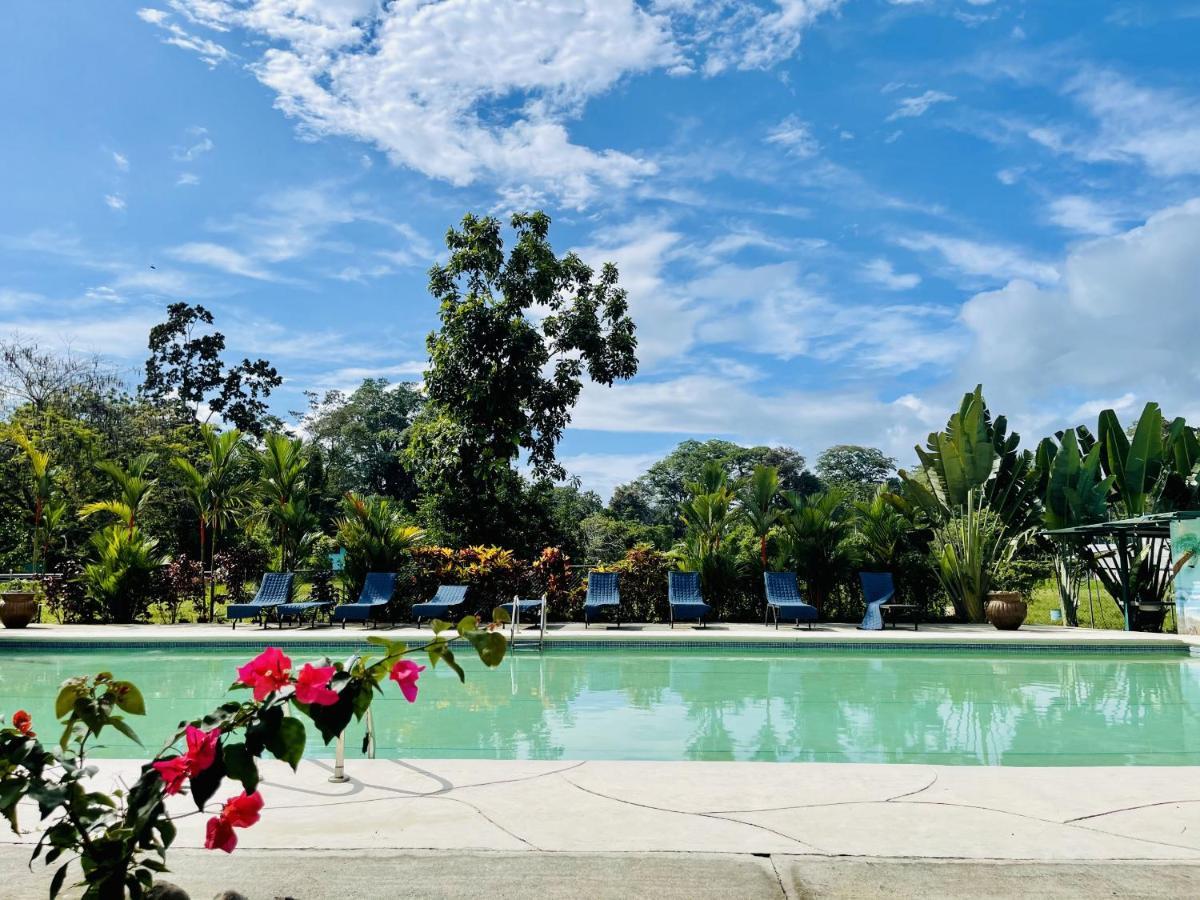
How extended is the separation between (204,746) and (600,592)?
41.4ft

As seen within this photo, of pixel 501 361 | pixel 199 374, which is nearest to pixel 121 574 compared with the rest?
pixel 501 361

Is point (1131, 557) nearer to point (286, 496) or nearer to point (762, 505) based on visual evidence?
point (762, 505)

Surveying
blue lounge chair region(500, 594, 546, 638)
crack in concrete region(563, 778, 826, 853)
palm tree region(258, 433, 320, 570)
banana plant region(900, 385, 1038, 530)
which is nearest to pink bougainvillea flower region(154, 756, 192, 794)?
crack in concrete region(563, 778, 826, 853)

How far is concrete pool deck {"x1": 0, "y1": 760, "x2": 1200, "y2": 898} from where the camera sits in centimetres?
301

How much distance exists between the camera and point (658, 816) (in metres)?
3.90

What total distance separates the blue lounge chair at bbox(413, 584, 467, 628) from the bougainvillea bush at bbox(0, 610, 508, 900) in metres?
11.6

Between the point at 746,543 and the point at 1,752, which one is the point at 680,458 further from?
the point at 1,752

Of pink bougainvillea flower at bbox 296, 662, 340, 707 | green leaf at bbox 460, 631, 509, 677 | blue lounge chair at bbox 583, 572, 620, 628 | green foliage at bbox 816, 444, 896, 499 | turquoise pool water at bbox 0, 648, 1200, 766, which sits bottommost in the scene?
turquoise pool water at bbox 0, 648, 1200, 766

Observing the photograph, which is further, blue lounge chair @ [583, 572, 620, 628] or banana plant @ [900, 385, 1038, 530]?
banana plant @ [900, 385, 1038, 530]

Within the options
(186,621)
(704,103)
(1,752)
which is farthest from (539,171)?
(1,752)

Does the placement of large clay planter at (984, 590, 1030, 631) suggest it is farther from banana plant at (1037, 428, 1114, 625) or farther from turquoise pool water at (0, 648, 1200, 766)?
banana plant at (1037, 428, 1114, 625)

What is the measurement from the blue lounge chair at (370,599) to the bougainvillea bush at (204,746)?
12146 millimetres

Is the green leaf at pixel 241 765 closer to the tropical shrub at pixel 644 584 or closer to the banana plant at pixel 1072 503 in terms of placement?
the tropical shrub at pixel 644 584

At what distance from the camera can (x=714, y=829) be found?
146 inches
